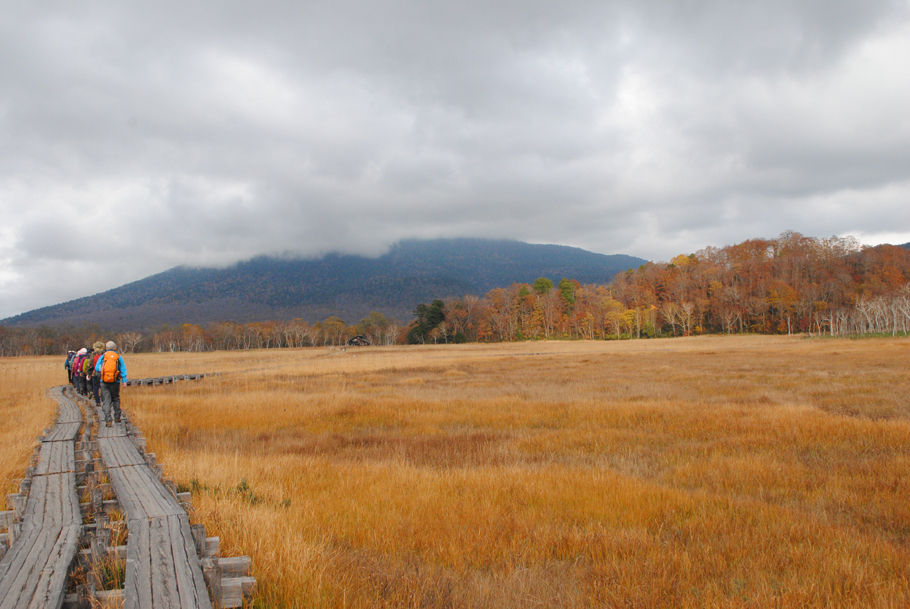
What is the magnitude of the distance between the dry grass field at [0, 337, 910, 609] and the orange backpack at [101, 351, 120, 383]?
1.77 meters

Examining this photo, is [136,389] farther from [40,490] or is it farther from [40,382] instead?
[40,490]

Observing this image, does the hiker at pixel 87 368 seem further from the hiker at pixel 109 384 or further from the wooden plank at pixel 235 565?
the wooden plank at pixel 235 565

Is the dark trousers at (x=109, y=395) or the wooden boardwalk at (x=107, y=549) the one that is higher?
the dark trousers at (x=109, y=395)

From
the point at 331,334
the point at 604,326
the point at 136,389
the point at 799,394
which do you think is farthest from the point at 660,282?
the point at 136,389


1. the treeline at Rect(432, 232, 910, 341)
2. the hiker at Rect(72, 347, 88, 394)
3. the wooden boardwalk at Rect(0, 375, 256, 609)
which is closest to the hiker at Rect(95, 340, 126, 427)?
the wooden boardwalk at Rect(0, 375, 256, 609)

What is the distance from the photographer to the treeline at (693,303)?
335ft

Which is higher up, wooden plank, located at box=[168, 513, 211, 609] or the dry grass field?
wooden plank, located at box=[168, 513, 211, 609]

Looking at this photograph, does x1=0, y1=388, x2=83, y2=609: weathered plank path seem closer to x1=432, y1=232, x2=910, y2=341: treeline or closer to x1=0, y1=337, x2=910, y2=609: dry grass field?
x1=0, y1=337, x2=910, y2=609: dry grass field

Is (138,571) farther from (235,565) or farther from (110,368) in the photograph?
(110,368)

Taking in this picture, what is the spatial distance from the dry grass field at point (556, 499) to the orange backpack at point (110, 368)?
5.81ft

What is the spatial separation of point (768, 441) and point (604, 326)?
111 metres

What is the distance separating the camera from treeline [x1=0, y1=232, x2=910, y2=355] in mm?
102250

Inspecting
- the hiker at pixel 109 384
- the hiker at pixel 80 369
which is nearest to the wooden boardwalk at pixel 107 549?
the hiker at pixel 109 384

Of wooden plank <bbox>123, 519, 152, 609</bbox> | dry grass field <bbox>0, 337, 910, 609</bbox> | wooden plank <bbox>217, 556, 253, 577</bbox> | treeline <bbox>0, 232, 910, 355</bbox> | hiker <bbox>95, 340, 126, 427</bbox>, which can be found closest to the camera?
wooden plank <bbox>123, 519, 152, 609</bbox>
